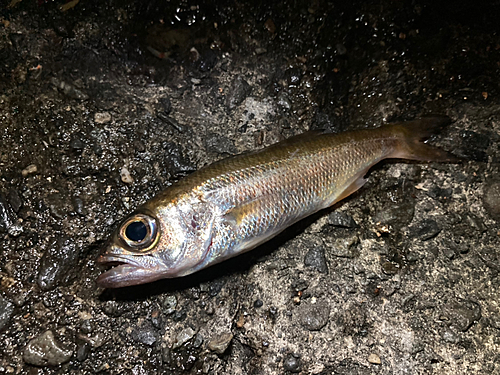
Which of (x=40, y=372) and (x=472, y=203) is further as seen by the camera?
(x=472, y=203)

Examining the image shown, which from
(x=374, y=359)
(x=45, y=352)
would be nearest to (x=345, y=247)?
(x=374, y=359)

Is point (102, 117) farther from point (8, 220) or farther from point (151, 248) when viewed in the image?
point (151, 248)

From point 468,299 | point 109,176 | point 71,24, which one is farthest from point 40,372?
point 468,299

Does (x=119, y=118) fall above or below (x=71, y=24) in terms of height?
below

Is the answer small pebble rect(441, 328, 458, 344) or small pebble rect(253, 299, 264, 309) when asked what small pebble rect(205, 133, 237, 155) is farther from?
small pebble rect(441, 328, 458, 344)

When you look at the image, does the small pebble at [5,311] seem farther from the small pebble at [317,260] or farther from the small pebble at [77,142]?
the small pebble at [317,260]

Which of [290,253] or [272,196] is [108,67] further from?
[290,253]
